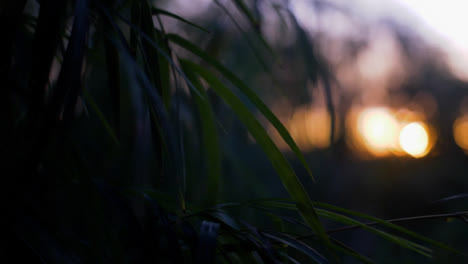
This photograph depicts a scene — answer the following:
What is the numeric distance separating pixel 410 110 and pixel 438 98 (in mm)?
182

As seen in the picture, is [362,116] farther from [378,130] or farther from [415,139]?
[415,139]

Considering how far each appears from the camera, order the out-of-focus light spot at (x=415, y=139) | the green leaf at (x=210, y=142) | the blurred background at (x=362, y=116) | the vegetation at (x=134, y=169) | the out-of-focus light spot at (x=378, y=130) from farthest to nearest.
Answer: the out-of-focus light spot at (x=415, y=139) → the out-of-focus light spot at (x=378, y=130) → the blurred background at (x=362, y=116) → the green leaf at (x=210, y=142) → the vegetation at (x=134, y=169)

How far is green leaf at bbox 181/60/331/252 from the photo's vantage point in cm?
27

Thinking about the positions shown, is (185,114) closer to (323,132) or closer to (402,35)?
(323,132)

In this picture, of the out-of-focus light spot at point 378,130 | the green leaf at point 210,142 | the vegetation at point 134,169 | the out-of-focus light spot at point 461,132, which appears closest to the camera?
the vegetation at point 134,169

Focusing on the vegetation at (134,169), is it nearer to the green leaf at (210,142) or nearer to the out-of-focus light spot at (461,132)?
the green leaf at (210,142)

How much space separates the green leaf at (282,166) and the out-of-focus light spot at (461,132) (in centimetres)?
223

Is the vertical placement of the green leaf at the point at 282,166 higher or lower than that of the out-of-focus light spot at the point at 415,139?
lower

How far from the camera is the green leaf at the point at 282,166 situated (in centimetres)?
→ 27

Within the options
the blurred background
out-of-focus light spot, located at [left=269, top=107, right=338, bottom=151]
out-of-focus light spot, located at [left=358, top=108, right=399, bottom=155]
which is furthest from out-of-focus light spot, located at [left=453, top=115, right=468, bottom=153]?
out-of-focus light spot, located at [left=269, top=107, right=338, bottom=151]

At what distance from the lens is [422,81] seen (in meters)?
2.12

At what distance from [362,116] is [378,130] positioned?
0.10 metres

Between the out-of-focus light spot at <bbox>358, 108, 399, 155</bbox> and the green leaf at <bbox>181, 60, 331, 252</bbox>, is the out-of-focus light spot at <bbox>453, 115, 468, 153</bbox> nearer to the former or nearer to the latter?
the out-of-focus light spot at <bbox>358, 108, 399, 155</bbox>

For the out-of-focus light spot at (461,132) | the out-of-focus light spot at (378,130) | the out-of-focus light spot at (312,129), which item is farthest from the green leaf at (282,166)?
the out-of-focus light spot at (461,132)
